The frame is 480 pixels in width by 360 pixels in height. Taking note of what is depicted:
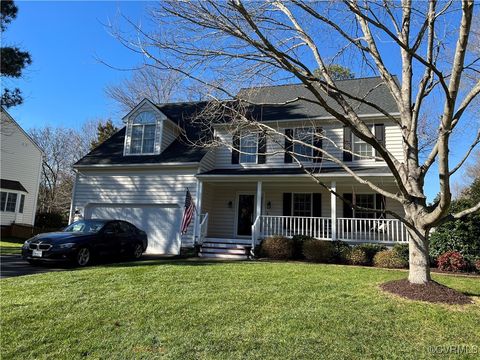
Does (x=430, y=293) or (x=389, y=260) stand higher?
(x=389, y=260)

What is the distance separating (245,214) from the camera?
53.9 ft

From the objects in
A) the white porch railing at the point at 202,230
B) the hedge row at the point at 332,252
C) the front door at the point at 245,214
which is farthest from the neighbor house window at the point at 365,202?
the white porch railing at the point at 202,230

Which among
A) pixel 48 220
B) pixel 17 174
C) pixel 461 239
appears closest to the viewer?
pixel 461 239

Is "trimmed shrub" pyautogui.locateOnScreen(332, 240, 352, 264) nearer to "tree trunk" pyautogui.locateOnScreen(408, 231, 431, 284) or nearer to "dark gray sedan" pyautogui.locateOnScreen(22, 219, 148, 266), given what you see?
"tree trunk" pyautogui.locateOnScreen(408, 231, 431, 284)

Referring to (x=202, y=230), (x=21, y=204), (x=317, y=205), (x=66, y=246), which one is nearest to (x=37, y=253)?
(x=66, y=246)

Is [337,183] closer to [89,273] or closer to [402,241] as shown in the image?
[402,241]

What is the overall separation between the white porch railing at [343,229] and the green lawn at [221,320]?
5.62 m

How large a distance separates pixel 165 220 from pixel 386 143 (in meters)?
9.59

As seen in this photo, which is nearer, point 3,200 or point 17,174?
point 3,200

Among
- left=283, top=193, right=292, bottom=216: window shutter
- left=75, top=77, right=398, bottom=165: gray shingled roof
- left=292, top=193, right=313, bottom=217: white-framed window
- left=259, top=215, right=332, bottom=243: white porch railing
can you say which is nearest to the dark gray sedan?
left=75, top=77, right=398, bottom=165: gray shingled roof

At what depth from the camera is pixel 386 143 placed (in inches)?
563

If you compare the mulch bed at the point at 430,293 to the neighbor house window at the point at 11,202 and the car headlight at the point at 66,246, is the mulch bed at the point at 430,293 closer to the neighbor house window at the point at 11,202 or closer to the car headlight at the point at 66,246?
the car headlight at the point at 66,246

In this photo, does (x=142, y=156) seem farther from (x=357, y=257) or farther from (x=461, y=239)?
(x=461, y=239)

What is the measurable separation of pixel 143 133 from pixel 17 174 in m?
13.6
